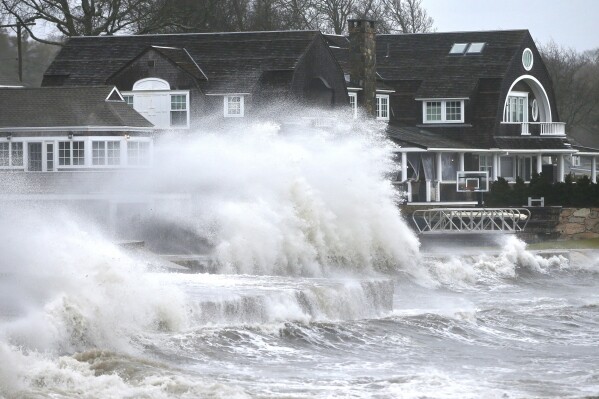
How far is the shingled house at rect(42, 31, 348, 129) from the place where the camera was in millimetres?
51406

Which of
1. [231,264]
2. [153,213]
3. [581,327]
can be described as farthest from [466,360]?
[153,213]

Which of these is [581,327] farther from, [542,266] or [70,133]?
[70,133]

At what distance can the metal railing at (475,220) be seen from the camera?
138 feet

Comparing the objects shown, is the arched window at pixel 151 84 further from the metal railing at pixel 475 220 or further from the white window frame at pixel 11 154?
the metal railing at pixel 475 220

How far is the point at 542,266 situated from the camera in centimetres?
3778

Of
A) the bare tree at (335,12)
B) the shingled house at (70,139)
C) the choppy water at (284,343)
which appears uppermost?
the bare tree at (335,12)

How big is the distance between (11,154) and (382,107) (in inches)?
788

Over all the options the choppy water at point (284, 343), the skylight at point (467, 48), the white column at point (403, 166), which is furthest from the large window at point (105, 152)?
the skylight at point (467, 48)

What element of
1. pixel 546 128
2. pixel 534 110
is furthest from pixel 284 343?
pixel 534 110

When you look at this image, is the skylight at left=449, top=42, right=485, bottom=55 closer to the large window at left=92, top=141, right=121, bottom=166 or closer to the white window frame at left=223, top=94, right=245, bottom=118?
the white window frame at left=223, top=94, right=245, bottom=118

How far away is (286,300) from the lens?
23.5 meters

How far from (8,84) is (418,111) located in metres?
17.3

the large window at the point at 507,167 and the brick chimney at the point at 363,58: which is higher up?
the brick chimney at the point at 363,58

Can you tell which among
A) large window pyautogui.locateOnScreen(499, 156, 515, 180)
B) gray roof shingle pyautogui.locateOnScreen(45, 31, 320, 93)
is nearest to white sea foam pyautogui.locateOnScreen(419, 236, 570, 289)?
gray roof shingle pyautogui.locateOnScreen(45, 31, 320, 93)
